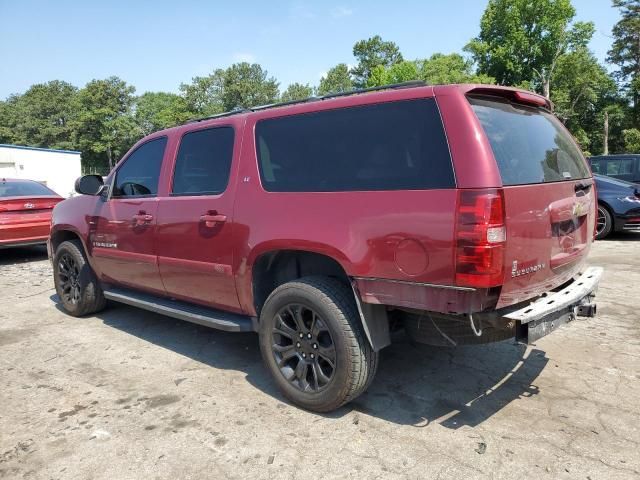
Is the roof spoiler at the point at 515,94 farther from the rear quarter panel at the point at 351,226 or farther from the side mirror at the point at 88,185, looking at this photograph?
the side mirror at the point at 88,185

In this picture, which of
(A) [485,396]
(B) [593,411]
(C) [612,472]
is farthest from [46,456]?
(B) [593,411]

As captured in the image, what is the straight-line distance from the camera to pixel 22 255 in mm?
10047

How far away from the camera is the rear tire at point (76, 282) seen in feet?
17.2

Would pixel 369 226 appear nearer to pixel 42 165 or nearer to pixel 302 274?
pixel 302 274

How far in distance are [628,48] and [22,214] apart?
46.8 meters

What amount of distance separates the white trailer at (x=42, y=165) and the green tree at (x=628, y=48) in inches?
1591

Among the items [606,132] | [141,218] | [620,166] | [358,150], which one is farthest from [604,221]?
[606,132]

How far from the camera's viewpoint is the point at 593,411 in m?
3.04

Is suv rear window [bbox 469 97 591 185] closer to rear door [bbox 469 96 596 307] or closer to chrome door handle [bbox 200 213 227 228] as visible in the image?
rear door [bbox 469 96 596 307]

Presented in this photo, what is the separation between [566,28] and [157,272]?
1880 inches

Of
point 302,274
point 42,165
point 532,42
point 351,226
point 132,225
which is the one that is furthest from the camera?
point 532,42

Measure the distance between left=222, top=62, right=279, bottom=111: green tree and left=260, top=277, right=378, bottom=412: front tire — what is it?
69.4m

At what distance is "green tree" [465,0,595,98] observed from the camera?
41688 mm

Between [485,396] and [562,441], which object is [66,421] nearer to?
[485,396]
